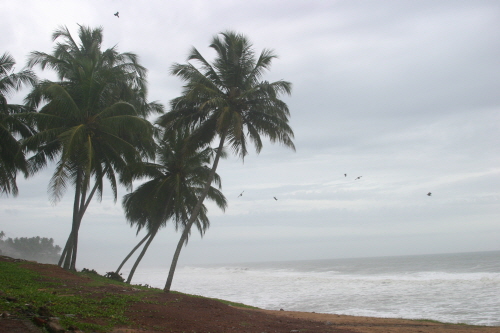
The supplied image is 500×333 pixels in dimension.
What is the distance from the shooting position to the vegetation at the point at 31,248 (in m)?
73.4

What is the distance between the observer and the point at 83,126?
44.9 ft

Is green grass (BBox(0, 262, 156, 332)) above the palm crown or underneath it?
underneath

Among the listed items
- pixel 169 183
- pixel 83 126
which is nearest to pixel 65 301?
pixel 83 126

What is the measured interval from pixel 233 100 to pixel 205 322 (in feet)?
30.4

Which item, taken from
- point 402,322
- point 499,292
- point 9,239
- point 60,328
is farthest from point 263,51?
point 9,239

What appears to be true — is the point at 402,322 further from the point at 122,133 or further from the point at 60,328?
the point at 122,133

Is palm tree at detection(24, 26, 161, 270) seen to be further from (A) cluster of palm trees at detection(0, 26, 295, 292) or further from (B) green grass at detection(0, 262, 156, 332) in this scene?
(B) green grass at detection(0, 262, 156, 332)

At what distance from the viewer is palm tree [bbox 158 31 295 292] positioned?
15.3m

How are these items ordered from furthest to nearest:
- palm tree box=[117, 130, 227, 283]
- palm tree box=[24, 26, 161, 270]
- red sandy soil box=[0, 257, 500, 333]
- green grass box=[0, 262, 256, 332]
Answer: palm tree box=[117, 130, 227, 283], palm tree box=[24, 26, 161, 270], red sandy soil box=[0, 257, 500, 333], green grass box=[0, 262, 256, 332]

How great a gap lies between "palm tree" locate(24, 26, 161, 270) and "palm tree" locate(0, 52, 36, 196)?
58cm

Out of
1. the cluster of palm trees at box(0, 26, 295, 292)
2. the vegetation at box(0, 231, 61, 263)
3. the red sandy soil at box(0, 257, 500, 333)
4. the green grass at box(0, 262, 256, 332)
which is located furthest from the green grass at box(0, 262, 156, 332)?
the vegetation at box(0, 231, 61, 263)

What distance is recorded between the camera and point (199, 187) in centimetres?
2098

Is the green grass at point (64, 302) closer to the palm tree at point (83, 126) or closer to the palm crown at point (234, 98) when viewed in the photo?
the palm tree at point (83, 126)

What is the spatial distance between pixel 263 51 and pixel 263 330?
35.9 ft
